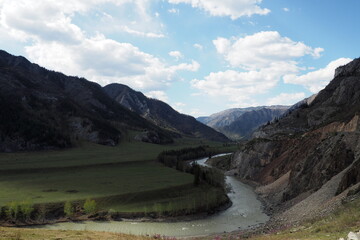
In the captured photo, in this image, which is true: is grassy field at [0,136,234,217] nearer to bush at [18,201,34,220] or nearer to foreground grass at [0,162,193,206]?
foreground grass at [0,162,193,206]

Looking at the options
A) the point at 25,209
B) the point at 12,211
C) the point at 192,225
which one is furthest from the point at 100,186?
the point at 192,225

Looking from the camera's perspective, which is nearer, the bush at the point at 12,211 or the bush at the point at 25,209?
the bush at the point at 12,211

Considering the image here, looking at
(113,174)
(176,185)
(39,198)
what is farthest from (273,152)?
(39,198)

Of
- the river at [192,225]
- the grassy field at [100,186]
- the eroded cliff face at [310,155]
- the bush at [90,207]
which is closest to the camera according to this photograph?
the river at [192,225]

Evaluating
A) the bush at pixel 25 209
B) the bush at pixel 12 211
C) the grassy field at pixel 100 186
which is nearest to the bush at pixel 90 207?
the grassy field at pixel 100 186

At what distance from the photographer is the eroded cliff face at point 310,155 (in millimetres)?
82062

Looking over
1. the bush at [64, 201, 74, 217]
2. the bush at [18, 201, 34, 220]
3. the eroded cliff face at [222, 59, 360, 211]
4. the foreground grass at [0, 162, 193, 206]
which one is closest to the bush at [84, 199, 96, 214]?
the bush at [64, 201, 74, 217]

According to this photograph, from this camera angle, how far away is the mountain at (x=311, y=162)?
6669 centimetres

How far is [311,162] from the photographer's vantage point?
304 ft

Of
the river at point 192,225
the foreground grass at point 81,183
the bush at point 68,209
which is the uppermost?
the foreground grass at point 81,183

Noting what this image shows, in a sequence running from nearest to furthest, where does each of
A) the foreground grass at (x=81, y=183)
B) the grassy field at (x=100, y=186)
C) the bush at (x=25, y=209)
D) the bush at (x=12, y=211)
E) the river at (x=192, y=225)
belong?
the river at (x=192, y=225) < the bush at (x=12, y=211) < the bush at (x=25, y=209) < the grassy field at (x=100, y=186) < the foreground grass at (x=81, y=183)

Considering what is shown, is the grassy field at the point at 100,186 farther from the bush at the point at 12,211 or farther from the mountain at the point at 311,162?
the mountain at the point at 311,162

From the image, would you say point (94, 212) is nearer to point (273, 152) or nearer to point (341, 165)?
point (341, 165)

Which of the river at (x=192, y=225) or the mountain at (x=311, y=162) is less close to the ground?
the mountain at (x=311, y=162)
